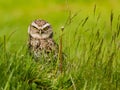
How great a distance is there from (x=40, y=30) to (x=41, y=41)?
2.14 ft

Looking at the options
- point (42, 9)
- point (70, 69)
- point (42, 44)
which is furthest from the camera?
point (42, 9)

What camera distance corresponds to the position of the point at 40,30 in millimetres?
9922

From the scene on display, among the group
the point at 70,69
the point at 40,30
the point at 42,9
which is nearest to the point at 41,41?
the point at 40,30

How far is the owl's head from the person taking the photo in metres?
9.58

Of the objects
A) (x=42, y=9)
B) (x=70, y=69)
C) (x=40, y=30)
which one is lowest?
(x=70, y=69)

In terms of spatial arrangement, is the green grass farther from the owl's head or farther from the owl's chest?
the owl's head

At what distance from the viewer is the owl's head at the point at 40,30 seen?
31.4ft

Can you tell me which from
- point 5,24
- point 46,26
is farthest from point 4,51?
point 5,24

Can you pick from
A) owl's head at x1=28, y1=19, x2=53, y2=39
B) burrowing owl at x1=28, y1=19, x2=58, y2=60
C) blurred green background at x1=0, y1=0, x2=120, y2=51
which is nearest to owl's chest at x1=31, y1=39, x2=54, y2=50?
burrowing owl at x1=28, y1=19, x2=58, y2=60

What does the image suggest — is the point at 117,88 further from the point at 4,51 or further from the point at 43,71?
the point at 4,51

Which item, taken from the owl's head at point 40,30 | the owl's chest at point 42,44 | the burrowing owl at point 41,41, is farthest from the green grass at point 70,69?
the owl's head at point 40,30

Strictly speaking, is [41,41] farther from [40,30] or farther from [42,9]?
[42,9]

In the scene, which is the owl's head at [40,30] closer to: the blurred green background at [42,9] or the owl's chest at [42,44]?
the owl's chest at [42,44]

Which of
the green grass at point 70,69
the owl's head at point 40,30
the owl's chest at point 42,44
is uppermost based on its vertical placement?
the owl's head at point 40,30
